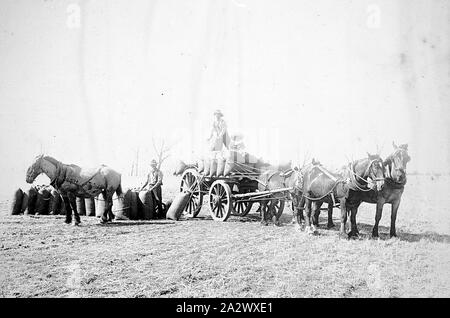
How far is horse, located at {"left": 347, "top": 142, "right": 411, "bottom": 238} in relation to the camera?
6.24m

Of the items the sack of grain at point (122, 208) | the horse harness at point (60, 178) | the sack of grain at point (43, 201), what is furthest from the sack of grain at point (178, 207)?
the sack of grain at point (43, 201)

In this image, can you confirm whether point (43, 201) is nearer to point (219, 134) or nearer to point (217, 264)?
point (219, 134)

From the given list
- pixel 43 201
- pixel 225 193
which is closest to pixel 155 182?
pixel 225 193

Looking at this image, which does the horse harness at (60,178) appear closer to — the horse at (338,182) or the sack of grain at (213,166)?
the sack of grain at (213,166)

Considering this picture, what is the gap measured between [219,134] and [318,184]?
4.41 meters

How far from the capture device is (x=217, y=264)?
5320 mm

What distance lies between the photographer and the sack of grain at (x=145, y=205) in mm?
11039

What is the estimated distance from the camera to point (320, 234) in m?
7.63

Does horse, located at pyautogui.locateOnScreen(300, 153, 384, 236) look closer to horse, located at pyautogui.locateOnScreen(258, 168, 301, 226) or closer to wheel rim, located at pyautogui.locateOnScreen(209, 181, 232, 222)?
horse, located at pyautogui.locateOnScreen(258, 168, 301, 226)

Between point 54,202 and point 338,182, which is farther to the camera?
point 54,202

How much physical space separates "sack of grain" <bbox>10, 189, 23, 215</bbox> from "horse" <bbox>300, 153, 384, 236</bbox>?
942 cm

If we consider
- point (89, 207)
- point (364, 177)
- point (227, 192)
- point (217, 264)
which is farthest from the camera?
point (89, 207)

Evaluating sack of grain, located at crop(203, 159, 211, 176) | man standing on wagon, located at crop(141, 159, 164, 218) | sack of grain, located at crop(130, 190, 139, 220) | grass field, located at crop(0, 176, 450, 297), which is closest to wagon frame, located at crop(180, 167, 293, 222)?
sack of grain, located at crop(203, 159, 211, 176)
